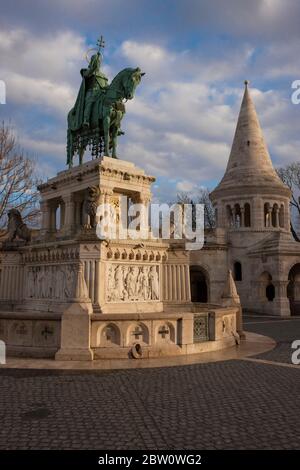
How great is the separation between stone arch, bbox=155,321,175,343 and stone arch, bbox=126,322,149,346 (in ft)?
0.85

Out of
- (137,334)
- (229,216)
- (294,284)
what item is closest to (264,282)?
(294,284)

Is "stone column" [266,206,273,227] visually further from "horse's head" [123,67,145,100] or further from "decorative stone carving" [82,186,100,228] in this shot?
"decorative stone carving" [82,186,100,228]

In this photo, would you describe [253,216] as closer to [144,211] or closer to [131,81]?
[144,211]

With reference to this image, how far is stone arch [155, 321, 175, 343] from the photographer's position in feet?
31.2

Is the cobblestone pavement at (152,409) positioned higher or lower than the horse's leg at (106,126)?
lower

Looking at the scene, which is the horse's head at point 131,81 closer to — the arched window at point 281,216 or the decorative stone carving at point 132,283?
the decorative stone carving at point 132,283

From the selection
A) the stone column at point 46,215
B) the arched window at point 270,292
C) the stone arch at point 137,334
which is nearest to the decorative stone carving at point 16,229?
the stone column at point 46,215

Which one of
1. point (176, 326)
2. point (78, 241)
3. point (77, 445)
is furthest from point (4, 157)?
point (77, 445)

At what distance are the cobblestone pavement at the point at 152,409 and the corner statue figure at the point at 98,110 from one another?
27.6 ft

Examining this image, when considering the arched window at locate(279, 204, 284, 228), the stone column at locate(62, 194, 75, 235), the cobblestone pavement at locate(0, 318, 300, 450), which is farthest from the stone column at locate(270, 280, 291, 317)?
the cobblestone pavement at locate(0, 318, 300, 450)

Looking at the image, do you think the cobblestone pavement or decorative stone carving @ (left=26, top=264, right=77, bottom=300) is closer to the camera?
the cobblestone pavement

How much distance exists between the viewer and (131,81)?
13188mm

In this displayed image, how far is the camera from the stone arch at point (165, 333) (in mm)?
9508

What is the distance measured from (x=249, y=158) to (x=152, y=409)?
31204mm
